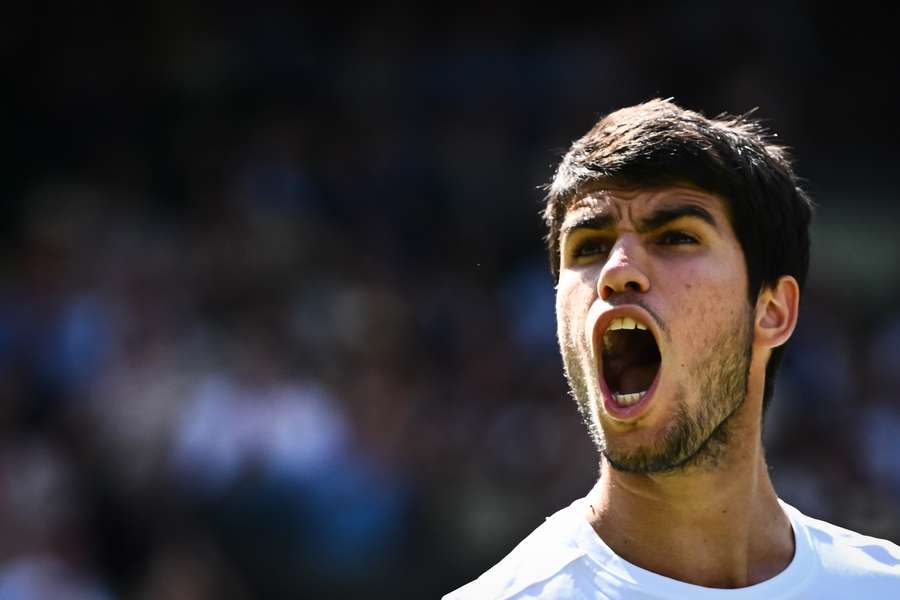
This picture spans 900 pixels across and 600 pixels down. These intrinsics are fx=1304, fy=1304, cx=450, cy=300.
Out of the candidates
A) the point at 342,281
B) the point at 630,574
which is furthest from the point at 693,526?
the point at 342,281

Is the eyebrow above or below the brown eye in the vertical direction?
above

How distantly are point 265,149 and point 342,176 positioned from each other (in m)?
0.58

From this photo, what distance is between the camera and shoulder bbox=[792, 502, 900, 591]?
2.98m

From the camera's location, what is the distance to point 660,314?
2.88 metres

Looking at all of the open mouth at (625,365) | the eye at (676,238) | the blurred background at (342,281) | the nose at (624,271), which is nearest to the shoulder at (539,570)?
the open mouth at (625,365)

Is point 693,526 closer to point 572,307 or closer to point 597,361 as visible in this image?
point 597,361

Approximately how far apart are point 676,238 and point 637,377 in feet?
1.18

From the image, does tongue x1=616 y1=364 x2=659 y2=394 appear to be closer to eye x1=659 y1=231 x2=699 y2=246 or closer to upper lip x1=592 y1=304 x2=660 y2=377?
upper lip x1=592 y1=304 x2=660 y2=377

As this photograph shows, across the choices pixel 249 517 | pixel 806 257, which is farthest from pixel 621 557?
pixel 249 517

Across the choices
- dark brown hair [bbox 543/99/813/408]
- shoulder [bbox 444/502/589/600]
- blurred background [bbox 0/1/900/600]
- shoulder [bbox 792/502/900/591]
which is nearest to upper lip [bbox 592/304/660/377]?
dark brown hair [bbox 543/99/813/408]

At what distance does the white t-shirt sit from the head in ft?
0.88

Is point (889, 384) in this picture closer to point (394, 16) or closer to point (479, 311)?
point (479, 311)

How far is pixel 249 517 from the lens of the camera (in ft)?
22.6

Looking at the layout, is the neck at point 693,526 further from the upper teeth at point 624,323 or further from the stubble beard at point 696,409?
the upper teeth at point 624,323
